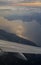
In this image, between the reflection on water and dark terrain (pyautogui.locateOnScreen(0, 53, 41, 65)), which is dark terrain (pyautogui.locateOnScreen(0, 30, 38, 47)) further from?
dark terrain (pyautogui.locateOnScreen(0, 53, 41, 65))

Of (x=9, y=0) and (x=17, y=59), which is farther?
(x=9, y=0)

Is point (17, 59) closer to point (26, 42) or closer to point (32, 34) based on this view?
point (26, 42)

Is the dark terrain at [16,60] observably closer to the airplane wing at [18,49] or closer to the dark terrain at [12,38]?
the airplane wing at [18,49]

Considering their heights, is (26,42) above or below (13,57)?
above

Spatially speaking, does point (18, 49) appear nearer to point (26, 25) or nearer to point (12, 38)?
point (12, 38)

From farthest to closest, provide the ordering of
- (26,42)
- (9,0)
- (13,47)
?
(9,0)
(26,42)
(13,47)

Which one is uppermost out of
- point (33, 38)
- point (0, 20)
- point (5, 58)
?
point (0, 20)

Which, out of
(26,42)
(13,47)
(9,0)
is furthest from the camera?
(9,0)

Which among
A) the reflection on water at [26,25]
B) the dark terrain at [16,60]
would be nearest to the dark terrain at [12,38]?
the reflection on water at [26,25]

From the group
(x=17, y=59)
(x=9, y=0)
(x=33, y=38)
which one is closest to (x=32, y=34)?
(x=33, y=38)
